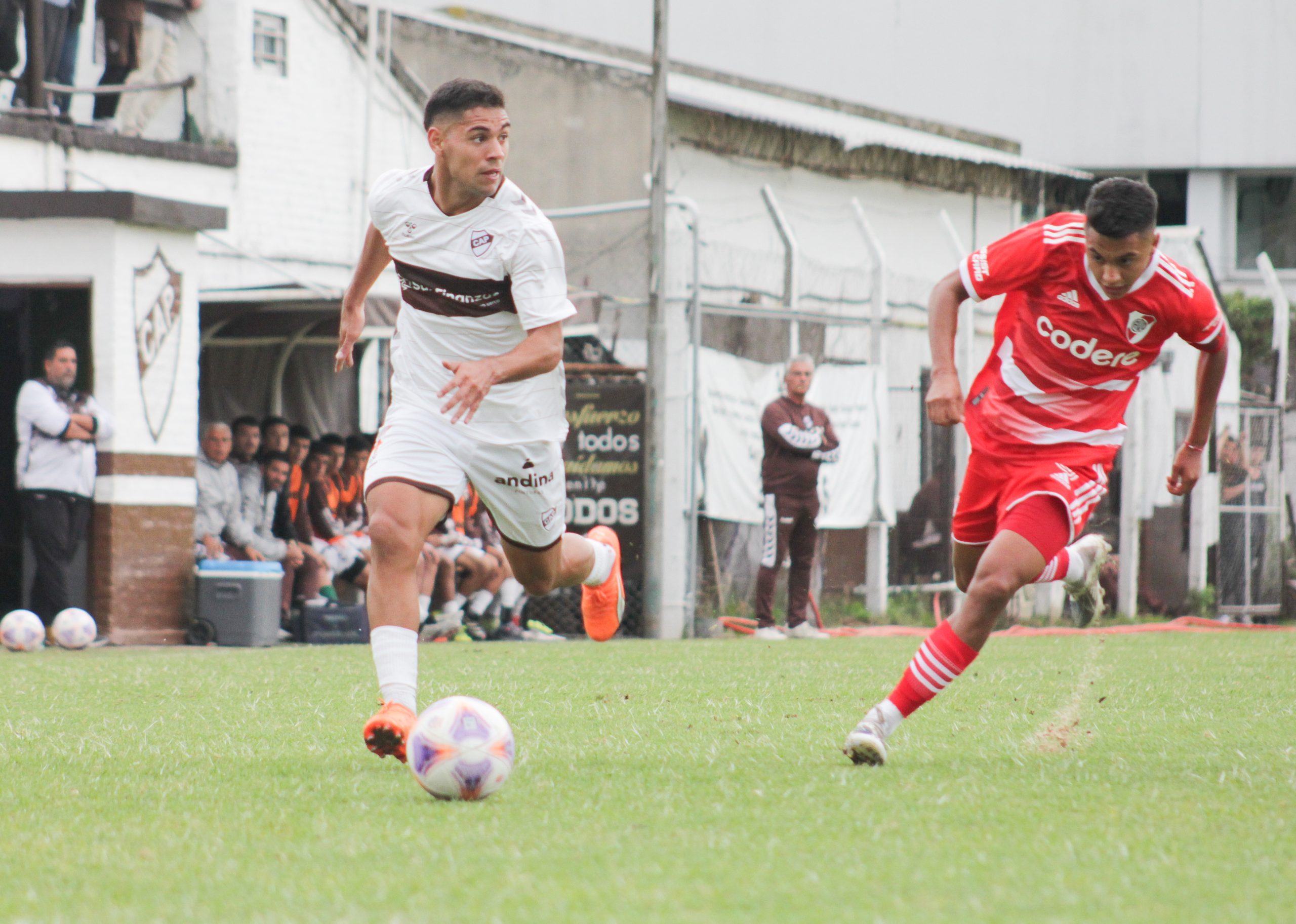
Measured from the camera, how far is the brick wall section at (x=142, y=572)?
45.3 ft

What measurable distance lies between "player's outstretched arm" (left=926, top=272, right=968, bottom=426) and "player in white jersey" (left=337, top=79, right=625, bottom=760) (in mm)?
1345

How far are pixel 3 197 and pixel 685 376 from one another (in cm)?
631

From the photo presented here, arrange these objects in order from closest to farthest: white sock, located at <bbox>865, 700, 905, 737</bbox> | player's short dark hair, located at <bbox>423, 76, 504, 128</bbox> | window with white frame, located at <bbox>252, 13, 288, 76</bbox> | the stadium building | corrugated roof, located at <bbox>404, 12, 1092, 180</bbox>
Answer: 1. white sock, located at <bbox>865, 700, 905, 737</bbox>
2. player's short dark hair, located at <bbox>423, 76, 504, 128</bbox>
3. the stadium building
4. window with white frame, located at <bbox>252, 13, 288, 76</bbox>
5. corrugated roof, located at <bbox>404, 12, 1092, 180</bbox>

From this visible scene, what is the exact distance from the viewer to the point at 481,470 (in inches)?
255

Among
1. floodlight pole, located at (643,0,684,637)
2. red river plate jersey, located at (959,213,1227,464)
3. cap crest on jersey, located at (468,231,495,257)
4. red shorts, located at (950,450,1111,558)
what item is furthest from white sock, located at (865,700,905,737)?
floodlight pole, located at (643,0,684,637)

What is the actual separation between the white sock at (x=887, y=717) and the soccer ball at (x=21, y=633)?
894 cm

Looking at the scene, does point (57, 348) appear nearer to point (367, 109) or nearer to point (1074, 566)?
point (367, 109)

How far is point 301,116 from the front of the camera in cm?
1884

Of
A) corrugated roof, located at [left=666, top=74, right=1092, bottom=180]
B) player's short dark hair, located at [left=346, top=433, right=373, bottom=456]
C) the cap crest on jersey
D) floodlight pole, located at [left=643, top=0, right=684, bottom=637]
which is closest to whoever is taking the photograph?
the cap crest on jersey

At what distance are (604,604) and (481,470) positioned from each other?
198 centimetres

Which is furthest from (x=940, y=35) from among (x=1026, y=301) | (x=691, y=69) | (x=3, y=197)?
(x=1026, y=301)

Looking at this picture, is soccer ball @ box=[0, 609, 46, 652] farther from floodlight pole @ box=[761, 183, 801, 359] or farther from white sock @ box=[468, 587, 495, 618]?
floodlight pole @ box=[761, 183, 801, 359]

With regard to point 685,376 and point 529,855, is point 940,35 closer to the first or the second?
point 685,376

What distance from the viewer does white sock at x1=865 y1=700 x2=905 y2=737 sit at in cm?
591
